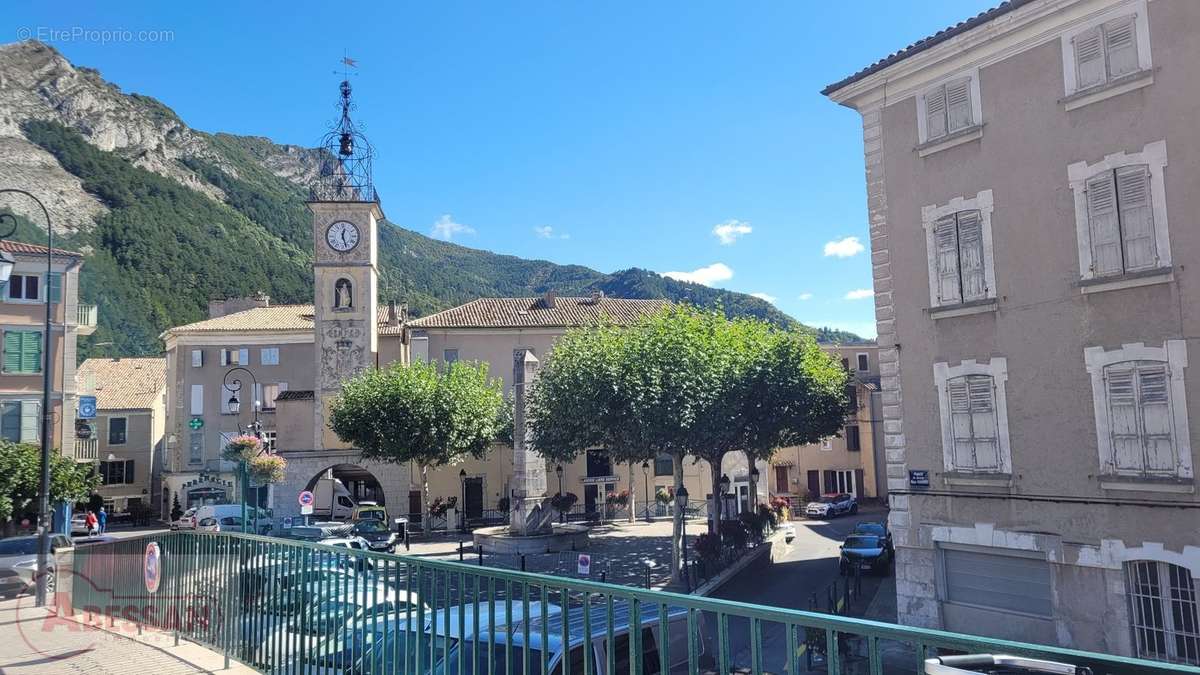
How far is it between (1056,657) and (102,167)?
5764 inches

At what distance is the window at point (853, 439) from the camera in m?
47.9

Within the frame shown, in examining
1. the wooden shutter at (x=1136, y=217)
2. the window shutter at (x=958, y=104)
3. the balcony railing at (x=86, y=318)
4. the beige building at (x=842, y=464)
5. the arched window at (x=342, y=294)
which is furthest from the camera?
the beige building at (x=842, y=464)

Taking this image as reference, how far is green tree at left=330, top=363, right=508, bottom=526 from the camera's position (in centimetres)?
3422

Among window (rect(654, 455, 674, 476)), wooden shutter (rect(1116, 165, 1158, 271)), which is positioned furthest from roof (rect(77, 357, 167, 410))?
wooden shutter (rect(1116, 165, 1158, 271))

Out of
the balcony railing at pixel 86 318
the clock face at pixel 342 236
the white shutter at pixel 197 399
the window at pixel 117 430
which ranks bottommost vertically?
the window at pixel 117 430

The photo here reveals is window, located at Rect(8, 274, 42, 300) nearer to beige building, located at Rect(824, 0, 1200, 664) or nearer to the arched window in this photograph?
the arched window

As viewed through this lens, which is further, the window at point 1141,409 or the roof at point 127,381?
the roof at point 127,381

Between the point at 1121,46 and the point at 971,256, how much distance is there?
401 cm

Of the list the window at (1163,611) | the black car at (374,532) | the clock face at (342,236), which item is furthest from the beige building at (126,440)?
A: the window at (1163,611)

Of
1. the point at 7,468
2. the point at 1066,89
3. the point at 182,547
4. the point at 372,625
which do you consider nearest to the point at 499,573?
the point at 372,625

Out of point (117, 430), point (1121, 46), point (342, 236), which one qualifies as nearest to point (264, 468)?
point (1121, 46)

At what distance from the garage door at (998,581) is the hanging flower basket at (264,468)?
16.8 m

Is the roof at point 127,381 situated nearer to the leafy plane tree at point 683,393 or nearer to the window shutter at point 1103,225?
the leafy plane tree at point 683,393

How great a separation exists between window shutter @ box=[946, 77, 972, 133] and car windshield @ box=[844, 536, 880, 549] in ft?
45.3
